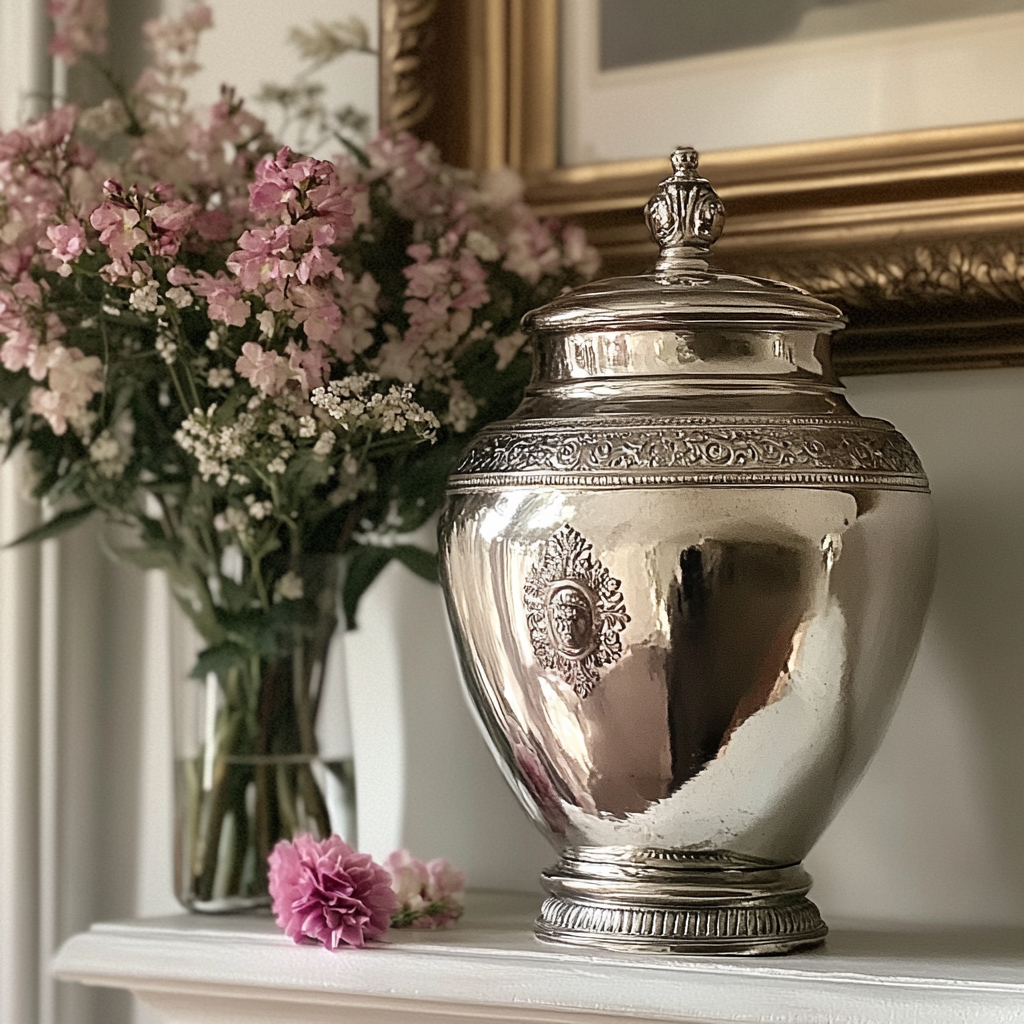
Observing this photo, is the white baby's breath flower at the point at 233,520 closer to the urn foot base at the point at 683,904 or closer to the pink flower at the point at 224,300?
the pink flower at the point at 224,300

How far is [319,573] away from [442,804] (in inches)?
8.1

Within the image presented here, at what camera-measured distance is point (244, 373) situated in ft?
2.30

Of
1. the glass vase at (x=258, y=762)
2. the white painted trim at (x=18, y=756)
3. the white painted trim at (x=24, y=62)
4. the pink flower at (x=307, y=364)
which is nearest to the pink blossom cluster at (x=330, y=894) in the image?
the glass vase at (x=258, y=762)

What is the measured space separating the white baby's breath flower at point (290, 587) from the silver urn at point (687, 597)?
15 cm

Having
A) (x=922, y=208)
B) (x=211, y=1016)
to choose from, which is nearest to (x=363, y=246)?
(x=922, y=208)

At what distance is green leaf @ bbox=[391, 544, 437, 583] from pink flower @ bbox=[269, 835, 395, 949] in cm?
18

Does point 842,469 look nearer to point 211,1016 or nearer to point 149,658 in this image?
point 211,1016

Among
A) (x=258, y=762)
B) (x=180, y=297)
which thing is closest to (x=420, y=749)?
(x=258, y=762)

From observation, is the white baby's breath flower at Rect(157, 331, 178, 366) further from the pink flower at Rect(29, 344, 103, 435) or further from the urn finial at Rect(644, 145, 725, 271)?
the urn finial at Rect(644, 145, 725, 271)

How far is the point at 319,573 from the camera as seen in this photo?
829 millimetres

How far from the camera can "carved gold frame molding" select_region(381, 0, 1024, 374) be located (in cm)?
79

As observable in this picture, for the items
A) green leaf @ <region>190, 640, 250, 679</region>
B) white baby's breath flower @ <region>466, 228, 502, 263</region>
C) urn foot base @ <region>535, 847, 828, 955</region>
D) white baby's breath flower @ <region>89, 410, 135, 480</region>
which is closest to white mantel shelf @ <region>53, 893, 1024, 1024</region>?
urn foot base @ <region>535, 847, 828, 955</region>

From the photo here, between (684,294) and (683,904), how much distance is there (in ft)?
0.88

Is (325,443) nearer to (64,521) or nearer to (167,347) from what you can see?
(167,347)
